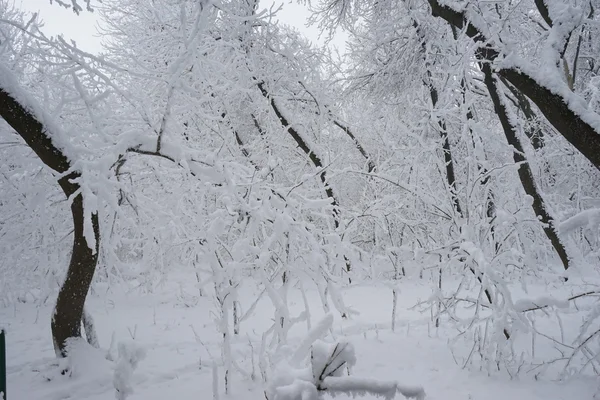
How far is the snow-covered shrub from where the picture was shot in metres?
0.91

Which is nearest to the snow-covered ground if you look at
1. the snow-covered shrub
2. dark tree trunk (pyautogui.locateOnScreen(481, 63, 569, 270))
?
the snow-covered shrub

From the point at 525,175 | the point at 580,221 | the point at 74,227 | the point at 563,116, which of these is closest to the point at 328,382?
the point at 580,221

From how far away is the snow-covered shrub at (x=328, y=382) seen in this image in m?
0.91

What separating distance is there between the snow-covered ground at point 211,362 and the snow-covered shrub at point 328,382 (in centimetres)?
119

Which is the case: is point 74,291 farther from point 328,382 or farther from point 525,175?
point 525,175

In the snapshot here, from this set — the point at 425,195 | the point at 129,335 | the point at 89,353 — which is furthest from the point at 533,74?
the point at 129,335

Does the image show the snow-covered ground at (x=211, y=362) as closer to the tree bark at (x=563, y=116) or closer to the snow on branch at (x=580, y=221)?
the snow on branch at (x=580, y=221)

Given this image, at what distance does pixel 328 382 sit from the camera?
0.96 metres

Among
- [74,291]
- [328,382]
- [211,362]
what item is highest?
[74,291]

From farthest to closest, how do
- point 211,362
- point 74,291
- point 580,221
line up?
point 211,362 < point 74,291 < point 580,221

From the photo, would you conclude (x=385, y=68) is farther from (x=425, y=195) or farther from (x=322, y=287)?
(x=322, y=287)

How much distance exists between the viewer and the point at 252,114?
1047 centimetres

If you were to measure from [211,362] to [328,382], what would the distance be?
3868 mm

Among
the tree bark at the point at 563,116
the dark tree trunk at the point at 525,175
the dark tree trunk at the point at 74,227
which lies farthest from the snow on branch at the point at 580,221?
the dark tree trunk at the point at 74,227
